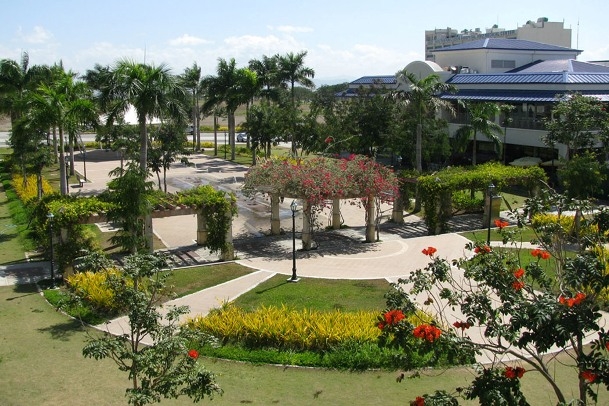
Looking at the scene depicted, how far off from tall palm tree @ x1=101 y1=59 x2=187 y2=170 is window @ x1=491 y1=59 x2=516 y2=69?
106ft

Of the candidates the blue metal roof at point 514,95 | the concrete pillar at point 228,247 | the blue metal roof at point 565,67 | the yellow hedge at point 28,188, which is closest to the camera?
the concrete pillar at point 228,247

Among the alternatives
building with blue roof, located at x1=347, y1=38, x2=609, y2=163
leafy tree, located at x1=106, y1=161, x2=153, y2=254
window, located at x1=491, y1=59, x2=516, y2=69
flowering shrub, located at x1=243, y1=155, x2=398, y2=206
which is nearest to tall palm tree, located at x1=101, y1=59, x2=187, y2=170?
leafy tree, located at x1=106, y1=161, x2=153, y2=254

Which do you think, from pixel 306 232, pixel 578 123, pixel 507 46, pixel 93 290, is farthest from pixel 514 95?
pixel 93 290

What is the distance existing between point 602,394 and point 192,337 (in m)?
8.53

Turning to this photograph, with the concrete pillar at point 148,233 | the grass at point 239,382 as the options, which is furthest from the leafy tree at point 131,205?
the grass at point 239,382

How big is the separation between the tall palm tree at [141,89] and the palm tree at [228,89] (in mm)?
27913

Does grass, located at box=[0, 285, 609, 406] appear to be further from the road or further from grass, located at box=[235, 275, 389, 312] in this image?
the road

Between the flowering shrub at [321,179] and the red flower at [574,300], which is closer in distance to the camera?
the red flower at [574,300]

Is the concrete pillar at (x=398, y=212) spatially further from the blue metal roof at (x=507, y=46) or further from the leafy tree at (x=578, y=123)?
the blue metal roof at (x=507, y=46)

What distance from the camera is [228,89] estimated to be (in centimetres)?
5297

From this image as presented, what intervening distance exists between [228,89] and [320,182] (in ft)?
101

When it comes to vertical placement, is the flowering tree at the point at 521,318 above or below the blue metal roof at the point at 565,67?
below

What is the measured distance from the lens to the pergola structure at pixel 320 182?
79.2ft

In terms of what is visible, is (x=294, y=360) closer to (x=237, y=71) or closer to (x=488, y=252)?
(x=488, y=252)
